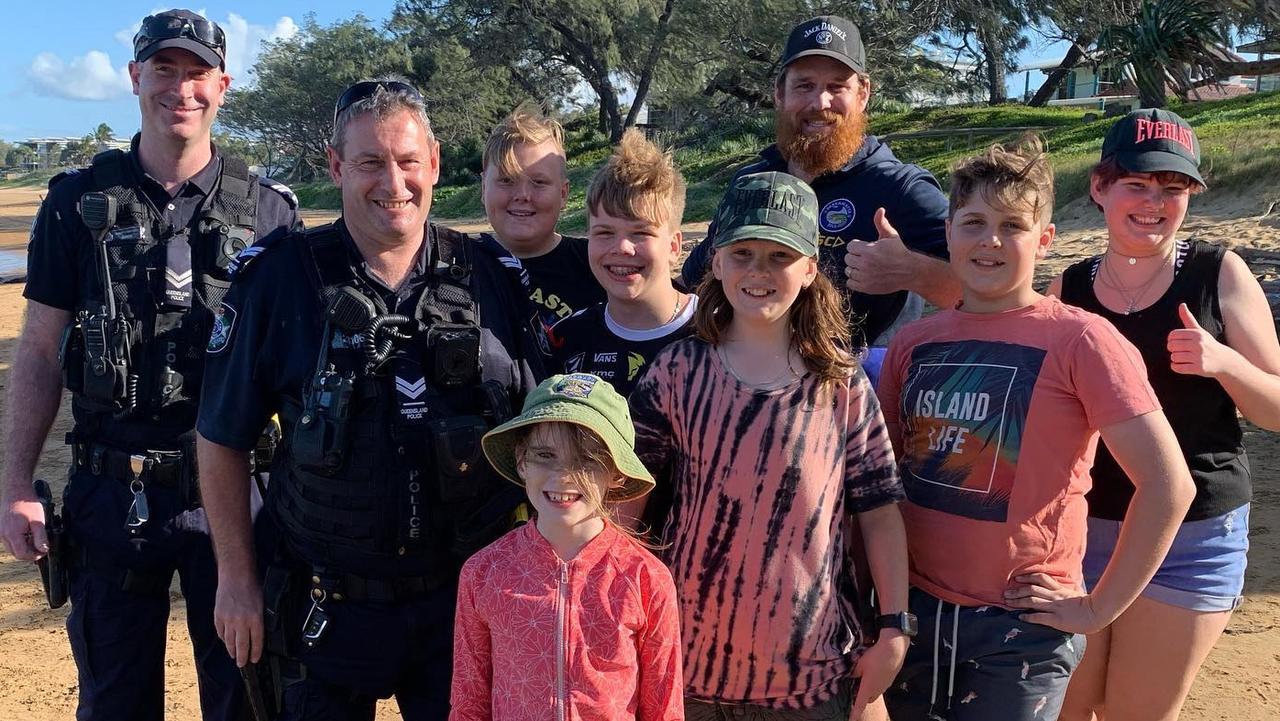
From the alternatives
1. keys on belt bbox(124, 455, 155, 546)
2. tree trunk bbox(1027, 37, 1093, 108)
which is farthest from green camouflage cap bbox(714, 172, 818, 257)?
tree trunk bbox(1027, 37, 1093, 108)

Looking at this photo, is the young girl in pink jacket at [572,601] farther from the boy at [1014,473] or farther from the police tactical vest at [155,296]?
the police tactical vest at [155,296]

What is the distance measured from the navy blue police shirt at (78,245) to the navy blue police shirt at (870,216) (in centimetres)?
179

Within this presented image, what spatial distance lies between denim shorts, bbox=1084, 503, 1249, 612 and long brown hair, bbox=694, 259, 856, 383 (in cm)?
105

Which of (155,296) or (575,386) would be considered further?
(155,296)

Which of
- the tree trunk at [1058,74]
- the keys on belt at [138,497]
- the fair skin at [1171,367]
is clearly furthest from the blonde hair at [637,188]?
the tree trunk at [1058,74]

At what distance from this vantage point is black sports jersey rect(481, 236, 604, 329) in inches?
145

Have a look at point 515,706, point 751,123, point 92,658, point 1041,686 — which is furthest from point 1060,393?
point 751,123

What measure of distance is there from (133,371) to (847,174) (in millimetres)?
2537

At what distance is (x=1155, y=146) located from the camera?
113 inches

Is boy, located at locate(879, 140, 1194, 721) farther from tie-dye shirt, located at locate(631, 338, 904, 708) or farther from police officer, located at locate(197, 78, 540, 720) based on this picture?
police officer, located at locate(197, 78, 540, 720)

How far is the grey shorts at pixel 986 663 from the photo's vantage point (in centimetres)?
253

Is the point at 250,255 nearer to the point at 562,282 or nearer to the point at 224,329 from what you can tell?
the point at 224,329

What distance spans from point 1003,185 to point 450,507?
1698 millimetres

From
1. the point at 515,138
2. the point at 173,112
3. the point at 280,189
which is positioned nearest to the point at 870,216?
the point at 515,138
